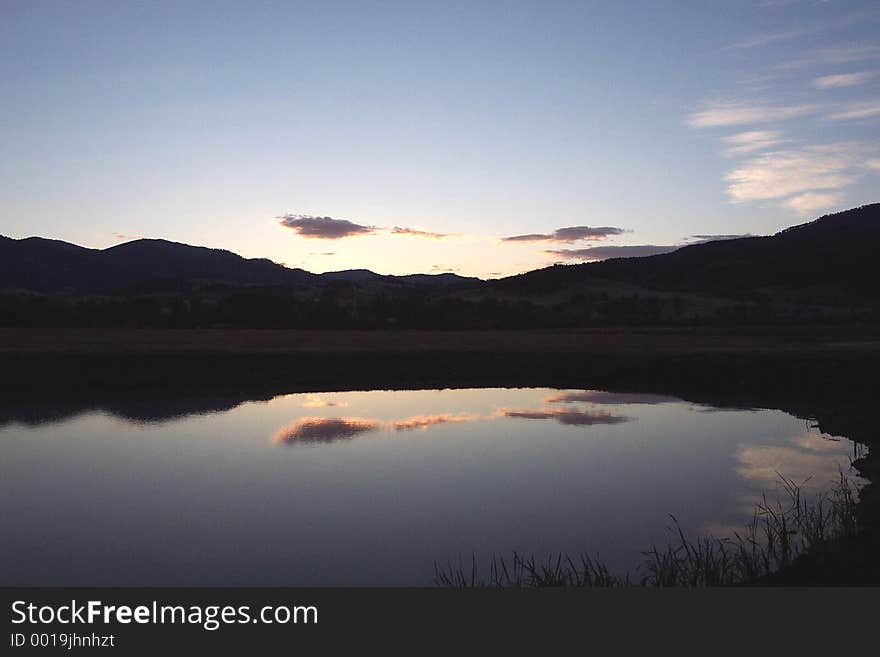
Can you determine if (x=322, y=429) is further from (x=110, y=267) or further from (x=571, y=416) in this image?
(x=110, y=267)

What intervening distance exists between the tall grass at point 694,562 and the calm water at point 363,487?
1.20 ft

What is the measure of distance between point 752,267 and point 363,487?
116822 millimetres

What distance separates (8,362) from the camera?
A: 3105 centimetres

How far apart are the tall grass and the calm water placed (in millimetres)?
366

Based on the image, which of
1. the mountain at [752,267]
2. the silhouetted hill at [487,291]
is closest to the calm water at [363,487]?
the silhouetted hill at [487,291]

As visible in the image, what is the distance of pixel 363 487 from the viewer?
41.0ft

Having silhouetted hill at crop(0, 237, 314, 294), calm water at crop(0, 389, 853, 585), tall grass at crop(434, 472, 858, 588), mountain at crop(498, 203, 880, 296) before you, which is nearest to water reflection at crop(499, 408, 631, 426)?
calm water at crop(0, 389, 853, 585)

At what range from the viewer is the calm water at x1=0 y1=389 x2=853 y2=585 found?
915 centimetres

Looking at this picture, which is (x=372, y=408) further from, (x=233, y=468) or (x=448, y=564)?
(x=448, y=564)

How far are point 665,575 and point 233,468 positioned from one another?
8614 millimetres

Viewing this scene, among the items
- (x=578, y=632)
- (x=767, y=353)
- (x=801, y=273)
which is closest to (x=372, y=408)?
(x=578, y=632)

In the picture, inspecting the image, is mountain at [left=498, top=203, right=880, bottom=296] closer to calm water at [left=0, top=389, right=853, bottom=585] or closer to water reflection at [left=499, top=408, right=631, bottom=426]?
water reflection at [left=499, top=408, right=631, bottom=426]

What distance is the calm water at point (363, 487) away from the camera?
915 cm

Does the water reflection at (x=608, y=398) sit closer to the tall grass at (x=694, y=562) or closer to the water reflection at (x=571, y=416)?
the water reflection at (x=571, y=416)
